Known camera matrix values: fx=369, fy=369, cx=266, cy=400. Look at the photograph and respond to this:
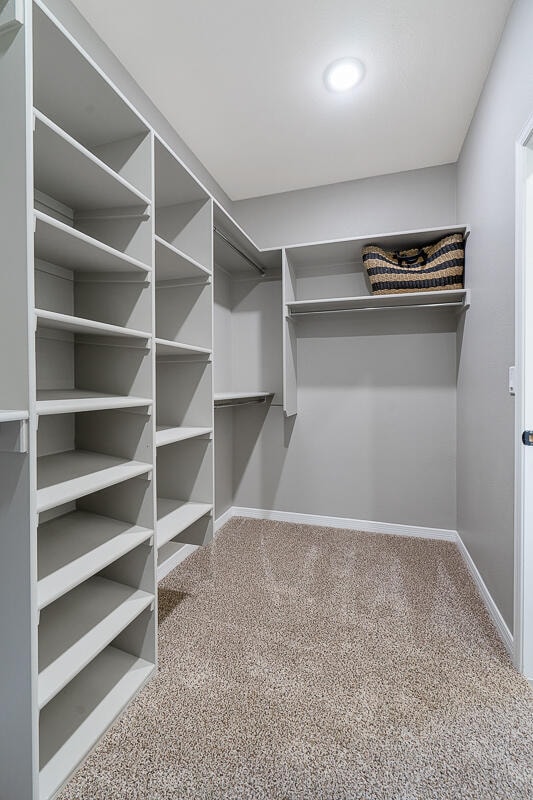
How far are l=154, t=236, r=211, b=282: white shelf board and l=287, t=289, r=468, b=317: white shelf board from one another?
920 mm

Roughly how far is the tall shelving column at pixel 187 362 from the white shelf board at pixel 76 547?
1.22ft

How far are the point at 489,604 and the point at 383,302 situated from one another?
1833 millimetres

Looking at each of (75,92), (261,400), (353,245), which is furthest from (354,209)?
(75,92)

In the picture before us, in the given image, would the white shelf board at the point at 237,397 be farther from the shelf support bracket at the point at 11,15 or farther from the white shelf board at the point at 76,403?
the shelf support bracket at the point at 11,15

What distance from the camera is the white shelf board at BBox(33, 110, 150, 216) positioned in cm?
107

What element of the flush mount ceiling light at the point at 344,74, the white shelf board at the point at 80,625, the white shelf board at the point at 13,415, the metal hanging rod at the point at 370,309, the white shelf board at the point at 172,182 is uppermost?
the flush mount ceiling light at the point at 344,74

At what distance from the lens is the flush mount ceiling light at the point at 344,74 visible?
177 cm

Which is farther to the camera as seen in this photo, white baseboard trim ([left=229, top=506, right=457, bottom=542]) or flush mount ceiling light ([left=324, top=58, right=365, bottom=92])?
white baseboard trim ([left=229, top=506, right=457, bottom=542])

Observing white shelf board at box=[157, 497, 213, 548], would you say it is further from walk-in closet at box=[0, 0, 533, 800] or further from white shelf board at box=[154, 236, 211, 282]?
white shelf board at box=[154, 236, 211, 282]

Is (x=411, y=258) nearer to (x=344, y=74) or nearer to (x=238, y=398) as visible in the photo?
(x=344, y=74)

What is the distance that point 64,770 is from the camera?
40.3 inches

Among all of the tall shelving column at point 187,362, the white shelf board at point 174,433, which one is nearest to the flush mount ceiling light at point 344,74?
the tall shelving column at point 187,362

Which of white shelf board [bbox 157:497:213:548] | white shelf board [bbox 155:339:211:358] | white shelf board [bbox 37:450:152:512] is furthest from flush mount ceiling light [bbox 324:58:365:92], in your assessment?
white shelf board [bbox 157:497:213:548]

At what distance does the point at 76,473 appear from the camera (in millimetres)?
1245
